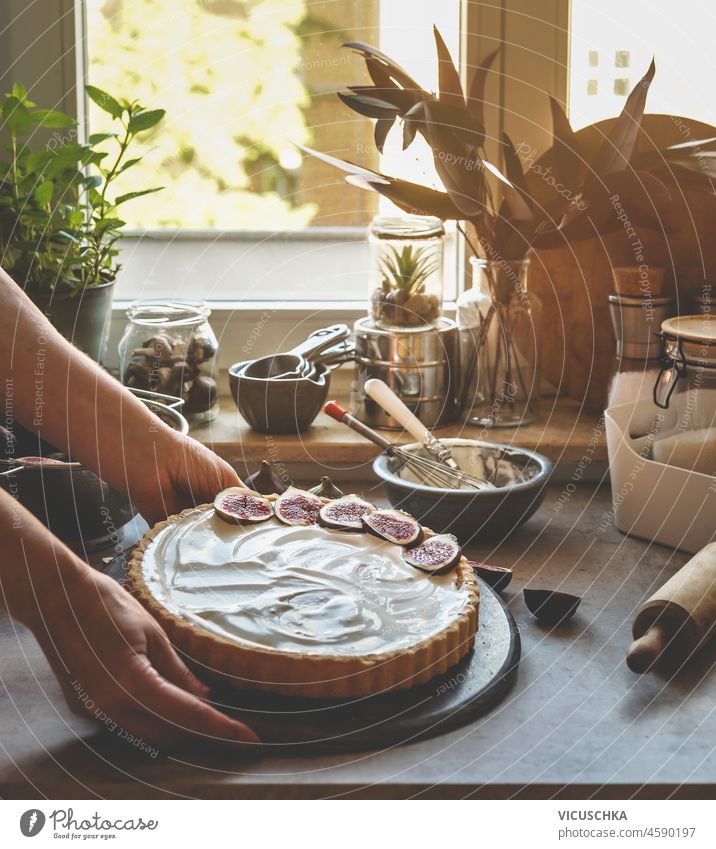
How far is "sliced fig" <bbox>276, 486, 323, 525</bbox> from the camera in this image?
149cm

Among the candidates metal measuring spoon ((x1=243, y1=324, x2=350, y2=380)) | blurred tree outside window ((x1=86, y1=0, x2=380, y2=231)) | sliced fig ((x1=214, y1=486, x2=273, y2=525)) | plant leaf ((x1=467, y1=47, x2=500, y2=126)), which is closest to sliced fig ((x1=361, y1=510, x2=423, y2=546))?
sliced fig ((x1=214, y1=486, x2=273, y2=525))

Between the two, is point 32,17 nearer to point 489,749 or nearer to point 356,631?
point 356,631

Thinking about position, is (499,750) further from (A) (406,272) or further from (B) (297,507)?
(A) (406,272)

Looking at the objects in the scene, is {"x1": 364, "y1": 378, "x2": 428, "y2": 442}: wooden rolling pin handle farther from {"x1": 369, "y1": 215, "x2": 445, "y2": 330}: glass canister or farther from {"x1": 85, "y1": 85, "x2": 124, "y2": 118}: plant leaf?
{"x1": 85, "y1": 85, "x2": 124, "y2": 118}: plant leaf

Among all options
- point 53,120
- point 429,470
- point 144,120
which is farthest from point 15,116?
point 429,470

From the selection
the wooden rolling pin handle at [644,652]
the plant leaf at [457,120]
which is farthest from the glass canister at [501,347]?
the wooden rolling pin handle at [644,652]

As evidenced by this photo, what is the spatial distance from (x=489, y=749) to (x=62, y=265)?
3.98 feet

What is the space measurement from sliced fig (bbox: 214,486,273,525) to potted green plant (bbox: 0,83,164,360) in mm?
585

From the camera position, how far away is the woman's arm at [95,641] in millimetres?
1049

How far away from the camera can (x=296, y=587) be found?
1281 mm

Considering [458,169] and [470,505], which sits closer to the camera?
[470,505]

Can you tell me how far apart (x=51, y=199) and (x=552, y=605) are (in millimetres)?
1184

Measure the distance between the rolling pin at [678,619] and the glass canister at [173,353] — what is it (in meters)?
0.97
